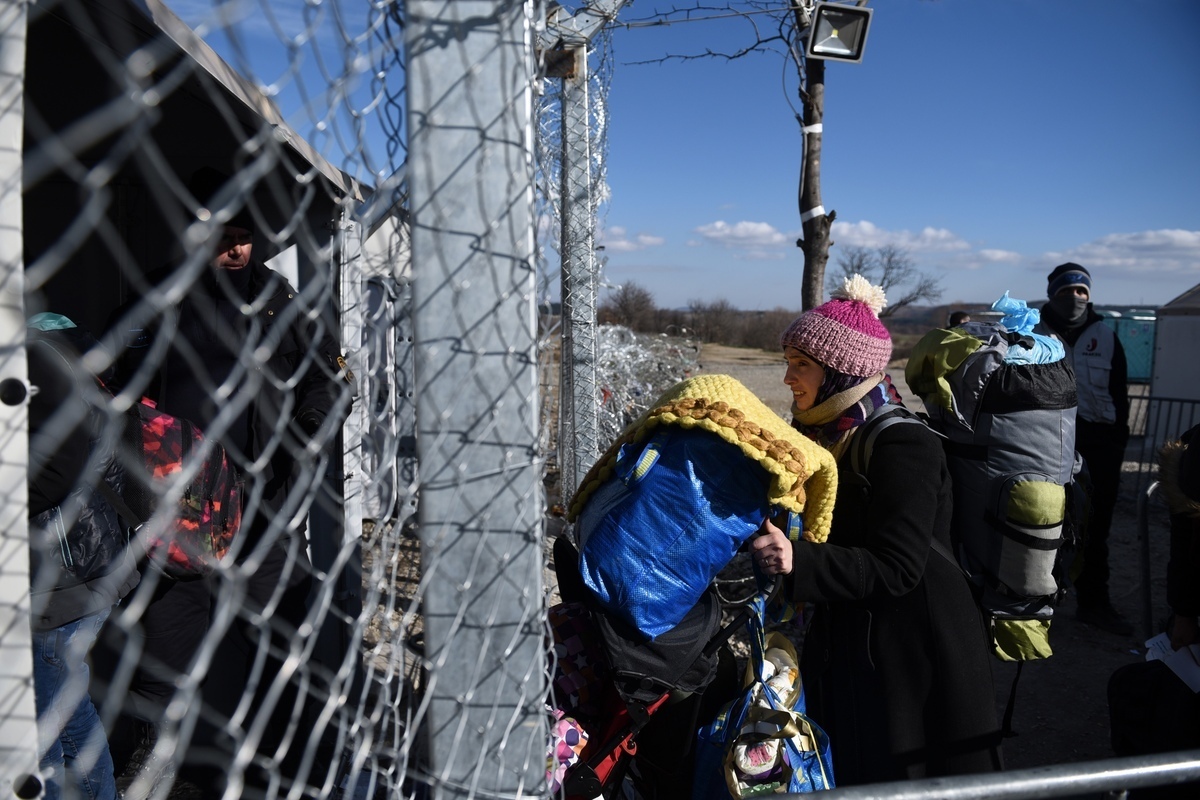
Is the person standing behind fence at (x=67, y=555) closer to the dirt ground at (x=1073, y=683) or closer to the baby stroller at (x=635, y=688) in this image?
the baby stroller at (x=635, y=688)

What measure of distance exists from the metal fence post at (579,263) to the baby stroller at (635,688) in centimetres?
274

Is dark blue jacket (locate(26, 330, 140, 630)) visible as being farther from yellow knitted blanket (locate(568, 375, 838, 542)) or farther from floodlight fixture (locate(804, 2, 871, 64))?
floodlight fixture (locate(804, 2, 871, 64))

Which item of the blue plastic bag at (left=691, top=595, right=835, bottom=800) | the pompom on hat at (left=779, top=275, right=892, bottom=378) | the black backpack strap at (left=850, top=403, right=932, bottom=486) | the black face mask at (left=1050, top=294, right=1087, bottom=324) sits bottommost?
the blue plastic bag at (left=691, top=595, right=835, bottom=800)

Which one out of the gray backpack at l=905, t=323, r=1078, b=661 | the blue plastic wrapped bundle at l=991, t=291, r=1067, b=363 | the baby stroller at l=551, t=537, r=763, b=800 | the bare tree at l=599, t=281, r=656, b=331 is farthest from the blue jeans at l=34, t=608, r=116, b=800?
the bare tree at l=599, t=281, r=656, b=331

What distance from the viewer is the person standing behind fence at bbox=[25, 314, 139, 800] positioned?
169 cm

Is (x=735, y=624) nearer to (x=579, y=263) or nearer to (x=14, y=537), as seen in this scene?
(x=14, y=537)

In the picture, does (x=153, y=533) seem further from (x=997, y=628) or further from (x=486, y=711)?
(x=997, y=628)

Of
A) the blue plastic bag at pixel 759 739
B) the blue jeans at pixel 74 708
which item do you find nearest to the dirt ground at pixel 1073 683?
the blue plastic bag at pixel 759 739

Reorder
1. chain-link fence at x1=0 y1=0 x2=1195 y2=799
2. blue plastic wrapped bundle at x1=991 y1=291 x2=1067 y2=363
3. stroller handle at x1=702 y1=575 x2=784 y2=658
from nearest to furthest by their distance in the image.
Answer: chain-link fence at x1=0 y1=0 x2=1195 y2=799, stroller handle at x1=702 y1=575 x2=784 y2=658, blue plastic wrapped bundle at x1=991 y1=291 x2=1067 y2=363

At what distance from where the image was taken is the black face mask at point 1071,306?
15.8 ft

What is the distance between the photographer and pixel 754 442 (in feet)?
5.18

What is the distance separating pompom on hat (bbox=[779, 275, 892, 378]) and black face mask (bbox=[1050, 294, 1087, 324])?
340 cm

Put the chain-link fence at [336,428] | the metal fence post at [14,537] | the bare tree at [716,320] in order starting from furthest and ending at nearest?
the bare tree at [716,320] → the metal fence post at [14,537] → the chain-link fence at [336,428]

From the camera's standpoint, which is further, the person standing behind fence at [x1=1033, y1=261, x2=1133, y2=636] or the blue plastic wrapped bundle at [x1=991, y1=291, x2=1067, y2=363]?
the person standing behind fence at [x1=1033, y1=261, x2=1133, y2=636]
